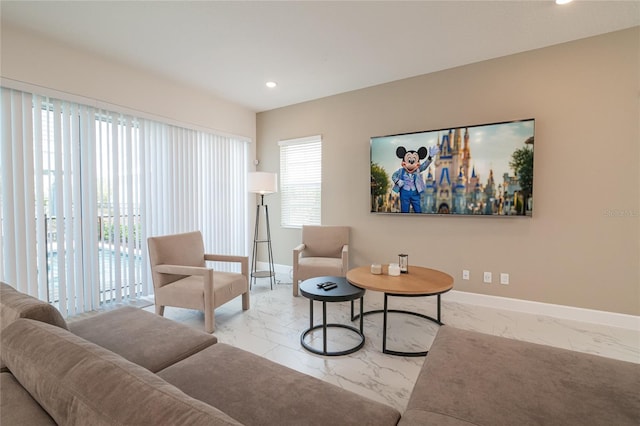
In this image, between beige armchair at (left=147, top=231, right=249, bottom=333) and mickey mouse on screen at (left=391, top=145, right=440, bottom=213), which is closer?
beige armchair at (left=147, top=231, right=249, bottom=333)

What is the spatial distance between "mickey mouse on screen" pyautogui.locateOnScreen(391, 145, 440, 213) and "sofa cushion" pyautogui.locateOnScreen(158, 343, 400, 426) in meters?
2.84

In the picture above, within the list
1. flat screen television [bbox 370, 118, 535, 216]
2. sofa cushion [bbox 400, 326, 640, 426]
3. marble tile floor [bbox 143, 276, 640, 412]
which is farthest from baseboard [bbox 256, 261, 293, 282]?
sofa cushion [bbox 400, 326, 640, 426]

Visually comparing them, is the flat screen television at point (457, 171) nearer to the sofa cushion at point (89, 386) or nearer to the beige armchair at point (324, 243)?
the beige armchair at point (324, 243)

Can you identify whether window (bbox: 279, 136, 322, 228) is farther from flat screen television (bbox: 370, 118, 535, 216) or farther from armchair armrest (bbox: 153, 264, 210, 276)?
armchair armrest (bbox: 153, 264, 210, 276)

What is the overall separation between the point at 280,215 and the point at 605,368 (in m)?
4.24

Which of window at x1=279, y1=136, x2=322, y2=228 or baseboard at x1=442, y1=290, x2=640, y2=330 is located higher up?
window at x1=279, y1=136, x2=322, y2=228

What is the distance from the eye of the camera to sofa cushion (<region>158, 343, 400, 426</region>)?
105cm

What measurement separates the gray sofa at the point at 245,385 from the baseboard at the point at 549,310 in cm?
201

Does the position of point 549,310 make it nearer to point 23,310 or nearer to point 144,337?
point 144,337

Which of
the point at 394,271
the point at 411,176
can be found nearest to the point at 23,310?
the point at 394,271

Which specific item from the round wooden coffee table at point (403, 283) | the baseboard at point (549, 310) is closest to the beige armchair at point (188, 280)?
the round wooden coffee table at point (403, 283)

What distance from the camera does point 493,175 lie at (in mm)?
3236

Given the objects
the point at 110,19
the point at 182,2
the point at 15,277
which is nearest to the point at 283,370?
the point at 182,2

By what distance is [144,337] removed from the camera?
5.45ft
